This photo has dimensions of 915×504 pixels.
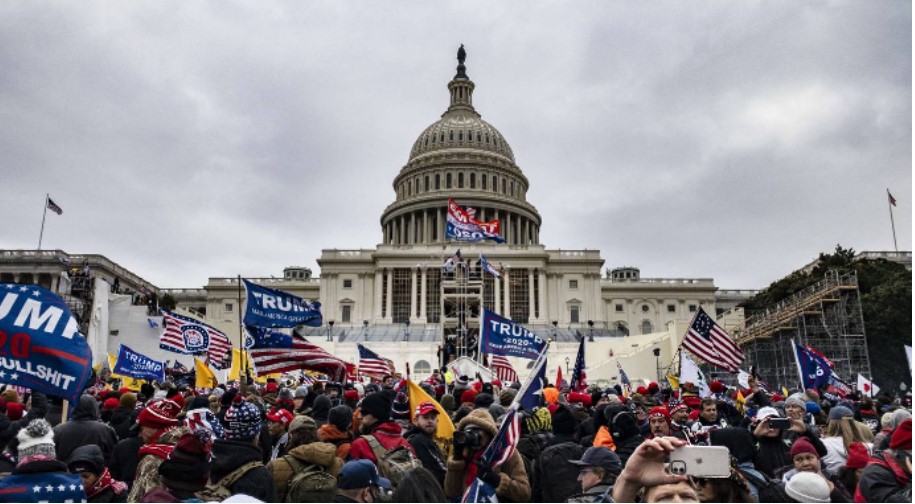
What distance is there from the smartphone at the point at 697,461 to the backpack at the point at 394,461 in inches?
109

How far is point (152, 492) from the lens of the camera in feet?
13.5

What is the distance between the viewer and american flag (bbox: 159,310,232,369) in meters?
19.0

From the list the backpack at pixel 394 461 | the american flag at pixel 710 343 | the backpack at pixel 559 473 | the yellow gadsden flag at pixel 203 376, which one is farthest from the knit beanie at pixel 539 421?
the yellow gadsden flag at pixel 203 376

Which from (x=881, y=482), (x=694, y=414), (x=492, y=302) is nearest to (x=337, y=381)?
(x=694, y=414)

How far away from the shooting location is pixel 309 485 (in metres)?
5.10

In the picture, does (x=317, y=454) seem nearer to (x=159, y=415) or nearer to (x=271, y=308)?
(x=159, y=415)

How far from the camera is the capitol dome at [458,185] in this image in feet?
300

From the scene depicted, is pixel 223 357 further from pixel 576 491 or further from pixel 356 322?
pixel 356 322

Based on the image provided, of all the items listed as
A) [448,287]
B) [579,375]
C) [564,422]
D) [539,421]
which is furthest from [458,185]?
[564,422]

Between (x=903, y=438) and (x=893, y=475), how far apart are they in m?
0.30

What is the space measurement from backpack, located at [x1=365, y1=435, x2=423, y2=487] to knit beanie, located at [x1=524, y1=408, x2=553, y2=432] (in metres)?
2.25

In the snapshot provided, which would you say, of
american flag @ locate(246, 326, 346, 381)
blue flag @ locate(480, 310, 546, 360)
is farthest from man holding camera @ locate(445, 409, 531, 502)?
blue flag @ locate(480, 310, 546, 360)

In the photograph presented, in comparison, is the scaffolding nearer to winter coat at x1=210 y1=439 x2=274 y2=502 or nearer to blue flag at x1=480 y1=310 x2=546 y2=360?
blue flag at x1=480 y1=310 x2=546 y2=360

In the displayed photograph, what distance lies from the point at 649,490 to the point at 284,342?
10717mm
